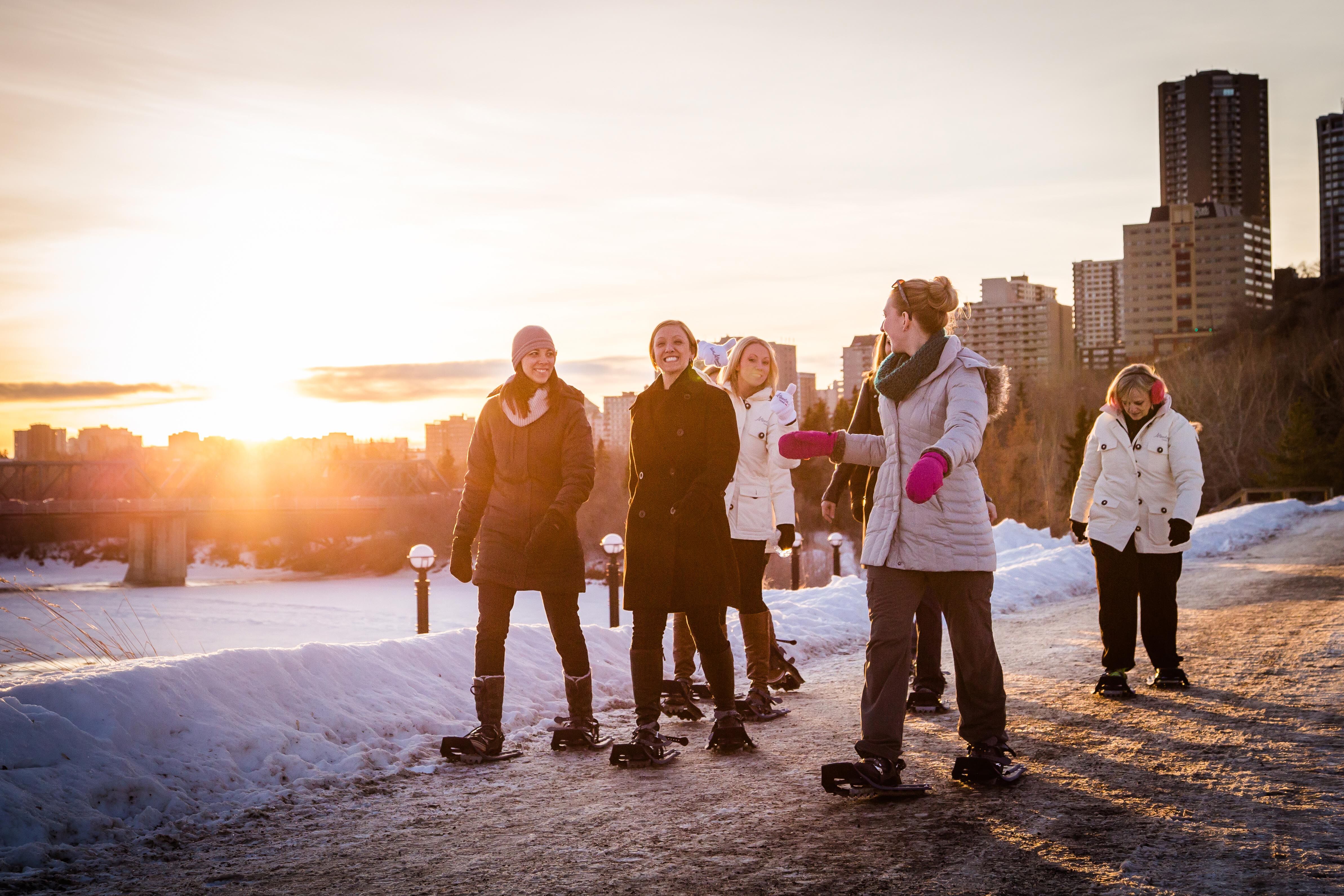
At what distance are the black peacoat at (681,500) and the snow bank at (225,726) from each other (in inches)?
49.9

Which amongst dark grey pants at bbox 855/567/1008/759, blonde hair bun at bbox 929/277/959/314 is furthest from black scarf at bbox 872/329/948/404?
dark grey pants at bbox 855/567/1008/759

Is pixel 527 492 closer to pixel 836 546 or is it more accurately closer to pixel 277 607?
pixel 836 546

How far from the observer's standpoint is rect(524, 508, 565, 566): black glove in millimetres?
5125

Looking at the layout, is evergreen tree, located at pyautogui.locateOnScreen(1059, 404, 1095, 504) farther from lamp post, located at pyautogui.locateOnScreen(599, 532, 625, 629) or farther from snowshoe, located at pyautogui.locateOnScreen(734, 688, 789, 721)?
snowshoe, located at pyautogui.locateOnScreen(734, 688, 789, 721)

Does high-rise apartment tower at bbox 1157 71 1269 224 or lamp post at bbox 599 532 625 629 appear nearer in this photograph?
lamp post at bbox 599 532 625 629

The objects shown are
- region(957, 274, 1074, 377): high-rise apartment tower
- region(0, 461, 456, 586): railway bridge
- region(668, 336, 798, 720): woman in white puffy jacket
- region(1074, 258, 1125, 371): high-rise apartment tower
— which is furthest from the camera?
region(1074, 258, 1125, 371): high-rise apartment tower

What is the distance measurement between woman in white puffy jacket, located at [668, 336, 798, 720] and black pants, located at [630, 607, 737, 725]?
711 mm

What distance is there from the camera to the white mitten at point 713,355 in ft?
23.9

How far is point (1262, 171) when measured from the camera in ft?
495

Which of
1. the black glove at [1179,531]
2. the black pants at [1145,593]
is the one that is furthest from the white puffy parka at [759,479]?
the black glove at [1179,531]

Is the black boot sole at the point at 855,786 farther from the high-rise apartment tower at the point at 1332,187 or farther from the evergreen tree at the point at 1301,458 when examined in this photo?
the high-rise apartment tower at the point at 1332,187

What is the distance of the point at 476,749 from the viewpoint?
4953 mm

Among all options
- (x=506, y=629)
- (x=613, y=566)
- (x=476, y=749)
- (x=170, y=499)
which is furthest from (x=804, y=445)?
(x=170, y=499)

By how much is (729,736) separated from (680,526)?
3.41 ft
